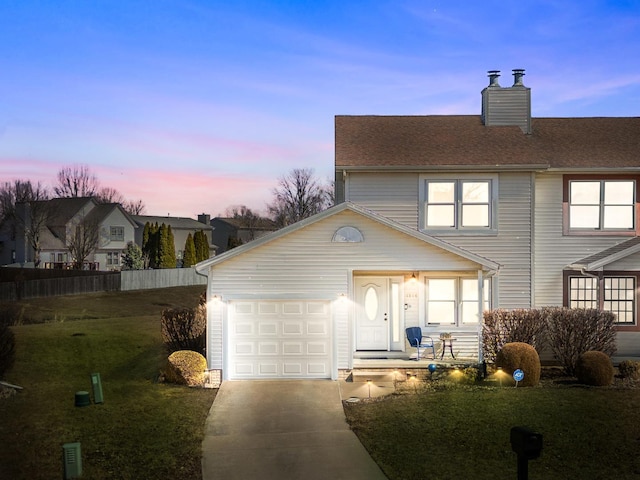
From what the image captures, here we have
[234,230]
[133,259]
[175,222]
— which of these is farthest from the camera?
[234,230]

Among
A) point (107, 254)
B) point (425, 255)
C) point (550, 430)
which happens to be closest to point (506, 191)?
point (425, 255)

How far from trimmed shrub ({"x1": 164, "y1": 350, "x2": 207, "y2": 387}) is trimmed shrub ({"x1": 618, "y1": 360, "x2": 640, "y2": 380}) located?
11.3 m

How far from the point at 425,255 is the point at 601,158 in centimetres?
717

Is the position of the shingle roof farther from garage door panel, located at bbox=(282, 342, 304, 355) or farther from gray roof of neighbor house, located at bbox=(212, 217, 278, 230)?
gray roof of neighbor house, located at bbox=(212, 217, 278, 230)

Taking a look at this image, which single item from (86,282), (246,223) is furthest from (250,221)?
(86,282)

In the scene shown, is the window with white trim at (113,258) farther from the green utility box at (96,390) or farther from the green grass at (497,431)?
the green grass at (497,431)

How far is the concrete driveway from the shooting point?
10.8 metres

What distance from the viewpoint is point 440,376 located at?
682 inches

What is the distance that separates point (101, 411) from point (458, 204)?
38.8 ft

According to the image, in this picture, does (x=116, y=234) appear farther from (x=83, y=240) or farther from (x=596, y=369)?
(x=596, y=369)

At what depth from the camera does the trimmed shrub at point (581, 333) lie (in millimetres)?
17891

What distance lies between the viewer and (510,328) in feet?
59.5

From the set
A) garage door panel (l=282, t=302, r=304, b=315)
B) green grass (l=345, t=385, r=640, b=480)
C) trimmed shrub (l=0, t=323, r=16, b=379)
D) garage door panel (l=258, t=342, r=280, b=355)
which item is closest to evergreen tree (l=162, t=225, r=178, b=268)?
trimmed shrub (l=0, t=323, r=16, b=379)

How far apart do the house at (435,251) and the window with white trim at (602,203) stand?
0.04 metres
